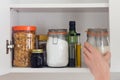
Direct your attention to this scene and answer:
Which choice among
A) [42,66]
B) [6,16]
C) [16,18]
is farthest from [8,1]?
[42,66]

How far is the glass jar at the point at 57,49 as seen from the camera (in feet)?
3.80

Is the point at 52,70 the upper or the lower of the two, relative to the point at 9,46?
lower

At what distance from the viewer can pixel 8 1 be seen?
1.09 meters

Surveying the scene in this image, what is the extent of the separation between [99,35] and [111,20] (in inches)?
3.8

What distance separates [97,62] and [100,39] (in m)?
0.16

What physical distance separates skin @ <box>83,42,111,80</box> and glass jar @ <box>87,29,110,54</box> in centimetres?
9

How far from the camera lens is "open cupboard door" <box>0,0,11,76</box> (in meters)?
1.03

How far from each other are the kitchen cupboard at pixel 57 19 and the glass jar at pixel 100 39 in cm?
5

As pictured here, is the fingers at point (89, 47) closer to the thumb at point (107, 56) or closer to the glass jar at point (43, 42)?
the thumb at point (107, 56)

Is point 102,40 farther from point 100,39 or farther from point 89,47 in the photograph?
point 89,47

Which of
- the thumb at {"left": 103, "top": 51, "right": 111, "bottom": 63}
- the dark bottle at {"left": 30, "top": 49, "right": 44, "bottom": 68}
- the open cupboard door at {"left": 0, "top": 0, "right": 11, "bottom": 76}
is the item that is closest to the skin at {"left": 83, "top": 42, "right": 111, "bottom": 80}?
the thumb at {"left": 103, "top": 51, "right": 111, "bottom": 63}

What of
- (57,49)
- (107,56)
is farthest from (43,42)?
(107,56)

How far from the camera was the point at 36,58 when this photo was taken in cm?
116

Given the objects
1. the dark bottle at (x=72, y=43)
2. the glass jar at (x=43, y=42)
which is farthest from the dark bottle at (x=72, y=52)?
the glass jar at (x=43, y=42)
